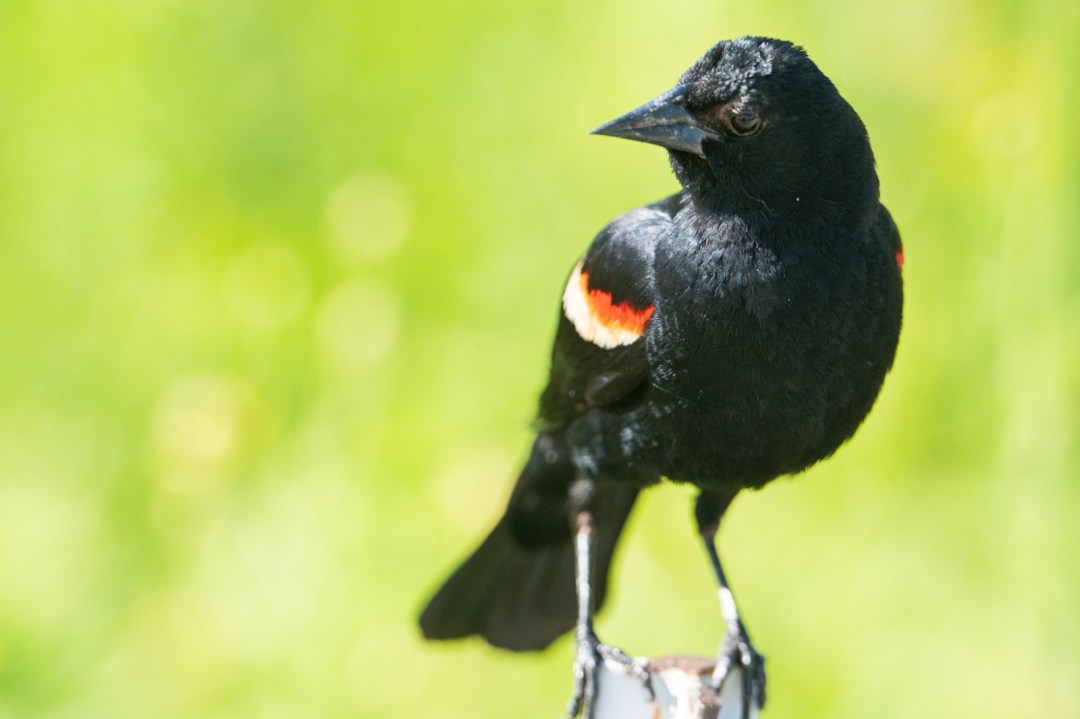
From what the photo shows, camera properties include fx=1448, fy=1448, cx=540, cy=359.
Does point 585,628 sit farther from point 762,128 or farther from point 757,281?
point 762,128

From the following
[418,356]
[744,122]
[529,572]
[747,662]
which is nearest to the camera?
[744,122]

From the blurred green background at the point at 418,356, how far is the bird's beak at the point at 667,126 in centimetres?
131

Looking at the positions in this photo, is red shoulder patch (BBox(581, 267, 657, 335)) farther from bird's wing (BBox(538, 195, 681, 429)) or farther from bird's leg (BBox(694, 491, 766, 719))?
bird's leg (BBox(694, 491, 766, 719))

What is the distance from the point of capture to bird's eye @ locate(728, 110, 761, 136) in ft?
7.76

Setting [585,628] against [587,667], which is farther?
[585,628]

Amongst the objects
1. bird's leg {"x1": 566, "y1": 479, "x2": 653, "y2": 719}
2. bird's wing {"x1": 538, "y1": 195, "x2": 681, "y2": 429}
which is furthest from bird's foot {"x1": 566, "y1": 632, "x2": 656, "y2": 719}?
bird's wing {"x1": 538, "y1": 195, "x2": 681, "y2": 429}

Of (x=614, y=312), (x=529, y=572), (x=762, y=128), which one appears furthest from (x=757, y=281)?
(x=529, y=572)

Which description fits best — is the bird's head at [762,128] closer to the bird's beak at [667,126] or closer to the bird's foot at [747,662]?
the bird's beak at [667,126]

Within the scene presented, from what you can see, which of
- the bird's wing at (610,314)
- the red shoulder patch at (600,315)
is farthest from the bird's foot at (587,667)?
the red shoulder patch at (600,315)

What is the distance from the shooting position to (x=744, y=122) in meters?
2.37

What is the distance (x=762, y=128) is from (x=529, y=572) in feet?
4.51

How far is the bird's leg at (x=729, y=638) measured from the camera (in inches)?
107

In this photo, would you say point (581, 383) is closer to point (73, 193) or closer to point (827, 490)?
point (827, 490)

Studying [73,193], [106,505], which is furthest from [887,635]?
[73,193]
